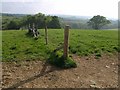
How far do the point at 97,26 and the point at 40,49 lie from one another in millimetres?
78446

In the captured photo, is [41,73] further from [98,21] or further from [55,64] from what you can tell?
[98,21]

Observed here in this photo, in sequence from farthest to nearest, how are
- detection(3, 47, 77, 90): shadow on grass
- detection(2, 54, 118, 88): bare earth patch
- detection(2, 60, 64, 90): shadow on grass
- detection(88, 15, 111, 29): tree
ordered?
detection(88, 15, 111, 29): tree
detection(3, 47, 77, 90): shadow on grass
detection(2, 54, 118, 88): bare earth patch
detection(2, 60, 64, 90): shadow on grass

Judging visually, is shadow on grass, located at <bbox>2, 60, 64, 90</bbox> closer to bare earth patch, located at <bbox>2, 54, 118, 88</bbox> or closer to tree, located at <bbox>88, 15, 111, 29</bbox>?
bare earth patch, located at <bbox>2, 54, 118, 88</bbox>

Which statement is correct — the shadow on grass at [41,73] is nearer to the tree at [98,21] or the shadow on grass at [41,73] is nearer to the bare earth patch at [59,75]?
the bare earth patch at [59,75]

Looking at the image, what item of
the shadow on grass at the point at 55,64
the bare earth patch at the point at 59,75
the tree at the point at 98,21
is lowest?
the bare earth patch at the point at 59,75

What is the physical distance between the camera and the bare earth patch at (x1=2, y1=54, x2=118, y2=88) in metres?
8.72

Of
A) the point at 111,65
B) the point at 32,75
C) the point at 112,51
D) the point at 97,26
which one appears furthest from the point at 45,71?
the point at 97,26

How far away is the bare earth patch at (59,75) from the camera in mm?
8719

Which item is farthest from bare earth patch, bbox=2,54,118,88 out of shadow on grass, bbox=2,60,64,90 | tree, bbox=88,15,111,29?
tree, bbox=88,15,111,29

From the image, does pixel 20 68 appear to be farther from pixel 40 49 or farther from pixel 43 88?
pixel 40 49

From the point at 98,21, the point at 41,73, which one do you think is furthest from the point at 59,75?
the point at 98,21

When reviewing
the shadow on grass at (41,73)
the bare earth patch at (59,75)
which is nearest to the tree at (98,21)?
the bare earth patch at (59,75)

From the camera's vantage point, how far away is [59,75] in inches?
376

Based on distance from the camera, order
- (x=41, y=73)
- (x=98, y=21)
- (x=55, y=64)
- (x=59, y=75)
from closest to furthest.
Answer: (x=59, y=75), (x=41, y=73), (x=55, y=64), (x=98, y=21)
